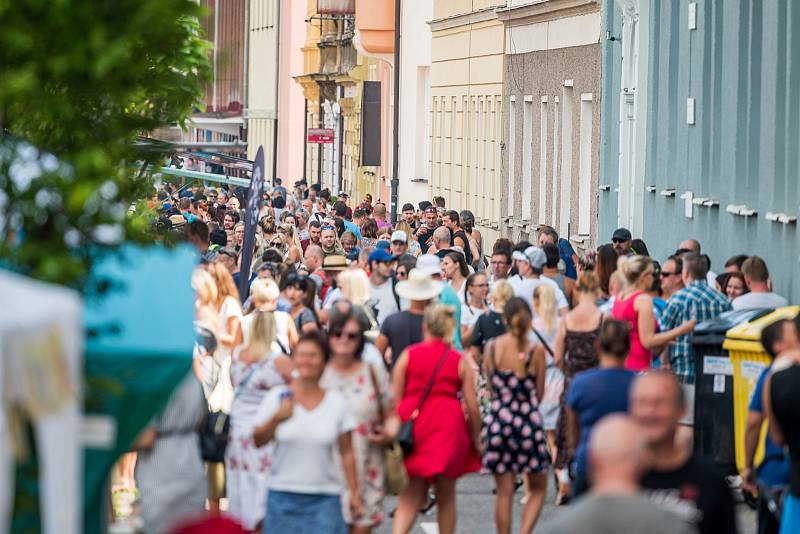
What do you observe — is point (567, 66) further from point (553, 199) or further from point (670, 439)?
point (670, 439)

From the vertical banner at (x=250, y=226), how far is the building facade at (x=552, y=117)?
1526cm

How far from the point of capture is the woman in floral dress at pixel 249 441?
1224cm

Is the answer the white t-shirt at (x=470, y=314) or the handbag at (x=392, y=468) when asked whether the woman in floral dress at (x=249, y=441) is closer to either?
the handbag at (x=392, y=468)

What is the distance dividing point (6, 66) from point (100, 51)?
33 centimetres

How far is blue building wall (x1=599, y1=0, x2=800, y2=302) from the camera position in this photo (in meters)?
22.4

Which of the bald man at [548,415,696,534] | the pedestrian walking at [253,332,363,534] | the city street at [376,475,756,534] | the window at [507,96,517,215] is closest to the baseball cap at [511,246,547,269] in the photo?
the city street at [376,475,756,534]

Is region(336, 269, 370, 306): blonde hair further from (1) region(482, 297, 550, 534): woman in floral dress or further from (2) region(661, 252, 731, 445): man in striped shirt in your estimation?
(1) region(482, 297, 550, 534): woman in floral dress

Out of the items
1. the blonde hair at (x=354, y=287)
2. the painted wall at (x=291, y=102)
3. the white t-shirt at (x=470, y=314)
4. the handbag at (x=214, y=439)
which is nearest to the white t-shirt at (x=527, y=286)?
the white t-shirt at (x=470, y=314)

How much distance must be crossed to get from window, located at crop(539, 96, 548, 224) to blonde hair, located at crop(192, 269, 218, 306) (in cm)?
2366

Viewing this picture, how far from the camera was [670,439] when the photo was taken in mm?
8453

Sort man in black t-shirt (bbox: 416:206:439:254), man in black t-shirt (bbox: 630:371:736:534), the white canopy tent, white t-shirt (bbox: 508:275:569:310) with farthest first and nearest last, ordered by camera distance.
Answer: man in black t-shirt (bbox: 416:206:439:254) → white t-shirt (bbox: 508:275:569:310) → man in black t-shirt (bbox: 630:371:736:534) → the white canopy tent

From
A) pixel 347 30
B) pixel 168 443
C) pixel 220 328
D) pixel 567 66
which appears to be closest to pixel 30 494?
pixel 168 443

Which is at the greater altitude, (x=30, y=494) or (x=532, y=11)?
(x=532, y=11)

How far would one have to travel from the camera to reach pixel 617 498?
7238 millimetres
